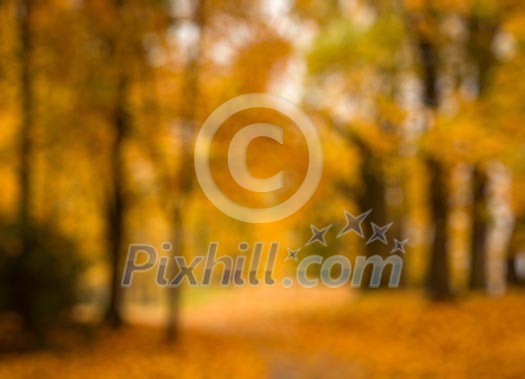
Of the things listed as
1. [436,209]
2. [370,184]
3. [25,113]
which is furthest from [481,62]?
[25,113]

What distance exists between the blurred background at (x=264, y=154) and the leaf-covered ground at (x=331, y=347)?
0.13ft

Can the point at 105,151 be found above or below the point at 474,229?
above

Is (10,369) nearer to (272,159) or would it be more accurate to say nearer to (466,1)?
(272,159)

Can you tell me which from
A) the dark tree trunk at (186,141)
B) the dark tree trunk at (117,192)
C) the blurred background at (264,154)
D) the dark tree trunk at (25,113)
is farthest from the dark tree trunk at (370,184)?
the dark tree trunk at (25,113)

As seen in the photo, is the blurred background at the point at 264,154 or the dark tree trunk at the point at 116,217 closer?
the blurred background at the point at 264,154

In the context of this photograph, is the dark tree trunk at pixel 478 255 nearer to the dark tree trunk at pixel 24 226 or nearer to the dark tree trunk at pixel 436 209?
the dark tree trunk at pixel 436 209

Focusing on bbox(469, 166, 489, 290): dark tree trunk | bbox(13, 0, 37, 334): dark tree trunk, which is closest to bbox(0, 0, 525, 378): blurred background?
bbox(13, 0, 37, 334): dark tree trunk

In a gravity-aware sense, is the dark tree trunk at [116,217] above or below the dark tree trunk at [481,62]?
below

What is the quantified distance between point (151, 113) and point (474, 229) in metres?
5.81

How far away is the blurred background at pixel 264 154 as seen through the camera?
18.3ft

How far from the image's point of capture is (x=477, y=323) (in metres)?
6.66

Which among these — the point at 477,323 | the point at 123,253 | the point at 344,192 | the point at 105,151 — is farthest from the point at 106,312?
the point at 477,323

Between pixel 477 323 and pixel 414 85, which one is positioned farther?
pixel 414 85

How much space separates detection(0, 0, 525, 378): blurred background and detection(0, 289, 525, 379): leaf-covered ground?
38 mm
